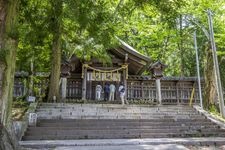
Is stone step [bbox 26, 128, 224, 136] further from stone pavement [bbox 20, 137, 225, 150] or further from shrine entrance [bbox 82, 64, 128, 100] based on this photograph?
shrine entrance [bbox 82, 64, 128, 100]

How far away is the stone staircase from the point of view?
11.4m

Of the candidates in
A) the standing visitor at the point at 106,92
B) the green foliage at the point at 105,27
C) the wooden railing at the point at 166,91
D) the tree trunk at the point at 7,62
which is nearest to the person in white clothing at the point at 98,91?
the standing visitor at the point at 106,92

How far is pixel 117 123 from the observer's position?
12711 millimetres

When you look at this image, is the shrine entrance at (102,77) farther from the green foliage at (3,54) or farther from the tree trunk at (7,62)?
the green foliage at (3,54)

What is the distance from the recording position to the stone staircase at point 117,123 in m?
11.4

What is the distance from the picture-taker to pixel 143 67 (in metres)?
21.2

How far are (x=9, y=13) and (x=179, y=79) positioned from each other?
16.2 metres

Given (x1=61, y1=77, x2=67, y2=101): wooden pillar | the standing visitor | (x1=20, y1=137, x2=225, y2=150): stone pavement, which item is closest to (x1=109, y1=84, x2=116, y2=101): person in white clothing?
the standing visitor

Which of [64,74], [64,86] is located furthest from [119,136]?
[64,74]

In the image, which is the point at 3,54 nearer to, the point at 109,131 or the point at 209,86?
the point at 109,131

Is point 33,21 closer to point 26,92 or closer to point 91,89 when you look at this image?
point 26,92

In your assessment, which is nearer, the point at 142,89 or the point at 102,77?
the point at 102,77

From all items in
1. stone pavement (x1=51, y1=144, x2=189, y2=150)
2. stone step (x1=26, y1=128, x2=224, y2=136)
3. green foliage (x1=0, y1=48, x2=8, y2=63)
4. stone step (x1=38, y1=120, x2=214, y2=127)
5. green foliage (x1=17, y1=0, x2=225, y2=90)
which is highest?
green foliage (x1=17, y1=0, x2=225, y2=90)

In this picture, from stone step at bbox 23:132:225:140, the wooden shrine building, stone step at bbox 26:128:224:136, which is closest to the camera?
stone step at bbox 23:132:225:140
